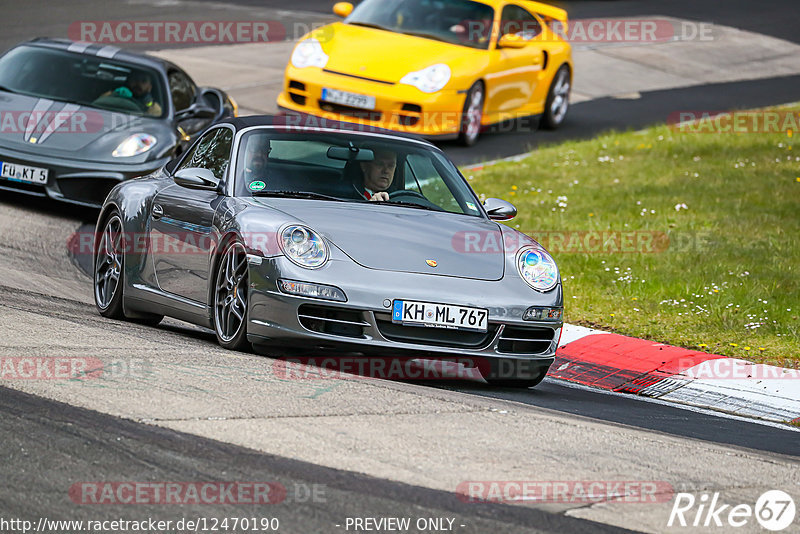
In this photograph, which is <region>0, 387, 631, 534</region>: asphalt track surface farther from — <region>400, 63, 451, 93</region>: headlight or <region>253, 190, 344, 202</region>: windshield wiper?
<region>400, 63, 451, 93</region>: headlight

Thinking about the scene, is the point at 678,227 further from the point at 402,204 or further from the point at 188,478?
the point at 188,478

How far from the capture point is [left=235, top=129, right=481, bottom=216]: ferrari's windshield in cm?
767

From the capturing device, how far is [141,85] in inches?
516

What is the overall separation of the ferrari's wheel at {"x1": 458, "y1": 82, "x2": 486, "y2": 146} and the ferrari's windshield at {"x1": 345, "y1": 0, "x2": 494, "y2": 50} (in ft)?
2.10

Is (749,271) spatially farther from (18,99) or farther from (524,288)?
(18,99)

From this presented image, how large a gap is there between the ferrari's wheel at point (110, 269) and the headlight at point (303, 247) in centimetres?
188

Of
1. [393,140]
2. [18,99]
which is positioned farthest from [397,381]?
[18,99]

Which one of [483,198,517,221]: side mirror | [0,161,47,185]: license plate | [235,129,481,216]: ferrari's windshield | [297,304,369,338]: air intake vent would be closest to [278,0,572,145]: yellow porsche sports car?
[0,161,47,185]: license plate

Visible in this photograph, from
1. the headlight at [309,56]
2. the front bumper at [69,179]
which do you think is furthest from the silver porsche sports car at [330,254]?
the headlight at [309,56]

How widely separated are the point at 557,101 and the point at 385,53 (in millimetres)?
3577

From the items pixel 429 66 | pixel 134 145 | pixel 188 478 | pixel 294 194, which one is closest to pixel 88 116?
pixel 134 145

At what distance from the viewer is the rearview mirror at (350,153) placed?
25.9 feet

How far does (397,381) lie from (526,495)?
209cm

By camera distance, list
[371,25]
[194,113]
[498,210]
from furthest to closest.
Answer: [371,25] < [194,113] < [498,210]
